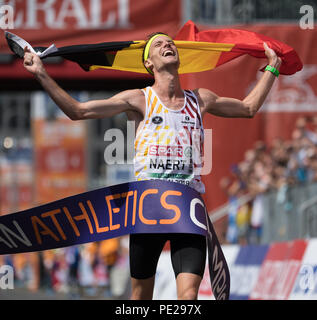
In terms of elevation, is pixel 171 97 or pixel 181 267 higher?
pixel 171 97

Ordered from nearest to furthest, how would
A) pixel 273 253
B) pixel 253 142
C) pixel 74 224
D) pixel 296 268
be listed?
1. pixel 74 224
2. pixel 296 268
3. pixel 273 253
4. pixel 253 142

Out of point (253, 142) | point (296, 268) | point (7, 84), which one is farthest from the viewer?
point (253, 142)

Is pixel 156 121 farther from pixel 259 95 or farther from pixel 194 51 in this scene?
pixel 194 51

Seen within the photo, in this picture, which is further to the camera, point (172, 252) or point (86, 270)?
point (86, 270)

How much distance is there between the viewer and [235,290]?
11.4m

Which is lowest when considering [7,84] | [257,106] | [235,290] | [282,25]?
[235,290]

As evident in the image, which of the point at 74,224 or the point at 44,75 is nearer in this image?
the point at 44,75

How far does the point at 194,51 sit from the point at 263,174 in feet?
21.3

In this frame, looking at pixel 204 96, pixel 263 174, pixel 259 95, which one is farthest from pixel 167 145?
pixel 263 174

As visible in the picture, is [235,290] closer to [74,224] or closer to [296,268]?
[296,268]

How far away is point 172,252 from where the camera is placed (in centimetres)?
555

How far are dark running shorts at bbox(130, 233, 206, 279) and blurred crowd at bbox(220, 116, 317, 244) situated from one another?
5950 mm
